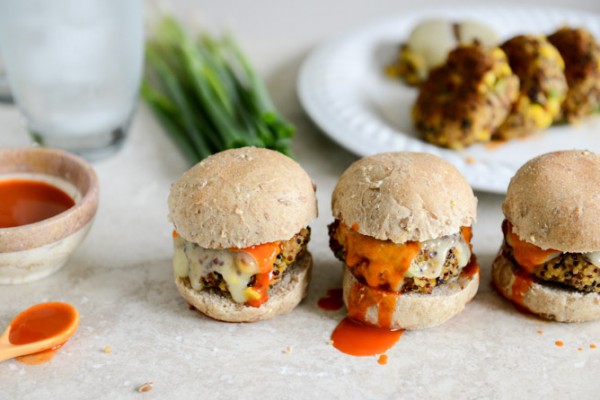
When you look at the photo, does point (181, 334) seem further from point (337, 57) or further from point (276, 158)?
point (337, 57)

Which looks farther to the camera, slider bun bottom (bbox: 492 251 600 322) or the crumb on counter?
slider bun bottom (bbox: 492 251 600 322)

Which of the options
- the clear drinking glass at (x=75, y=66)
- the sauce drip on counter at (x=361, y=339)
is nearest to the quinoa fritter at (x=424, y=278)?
the sauce drip on counter at (x=361, y=339)

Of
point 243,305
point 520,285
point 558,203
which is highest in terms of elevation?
point 558,203

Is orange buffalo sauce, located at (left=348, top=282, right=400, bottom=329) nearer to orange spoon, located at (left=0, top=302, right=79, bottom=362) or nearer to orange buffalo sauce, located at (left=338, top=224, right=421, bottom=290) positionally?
orange buffalo sauce, located at (left=338, top=224, right=421, bottom=290)

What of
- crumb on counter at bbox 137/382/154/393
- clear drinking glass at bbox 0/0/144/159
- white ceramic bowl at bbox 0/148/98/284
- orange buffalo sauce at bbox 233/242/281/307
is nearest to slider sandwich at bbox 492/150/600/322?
orange buffalo sauce at bbox 233/242/281/307

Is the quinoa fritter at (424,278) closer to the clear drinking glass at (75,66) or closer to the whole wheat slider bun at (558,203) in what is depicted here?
the whole wheat slider bun at (558,203)

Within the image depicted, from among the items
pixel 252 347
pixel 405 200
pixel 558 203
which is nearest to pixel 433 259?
pixel 405 200

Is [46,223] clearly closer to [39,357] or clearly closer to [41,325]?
[41,325]
